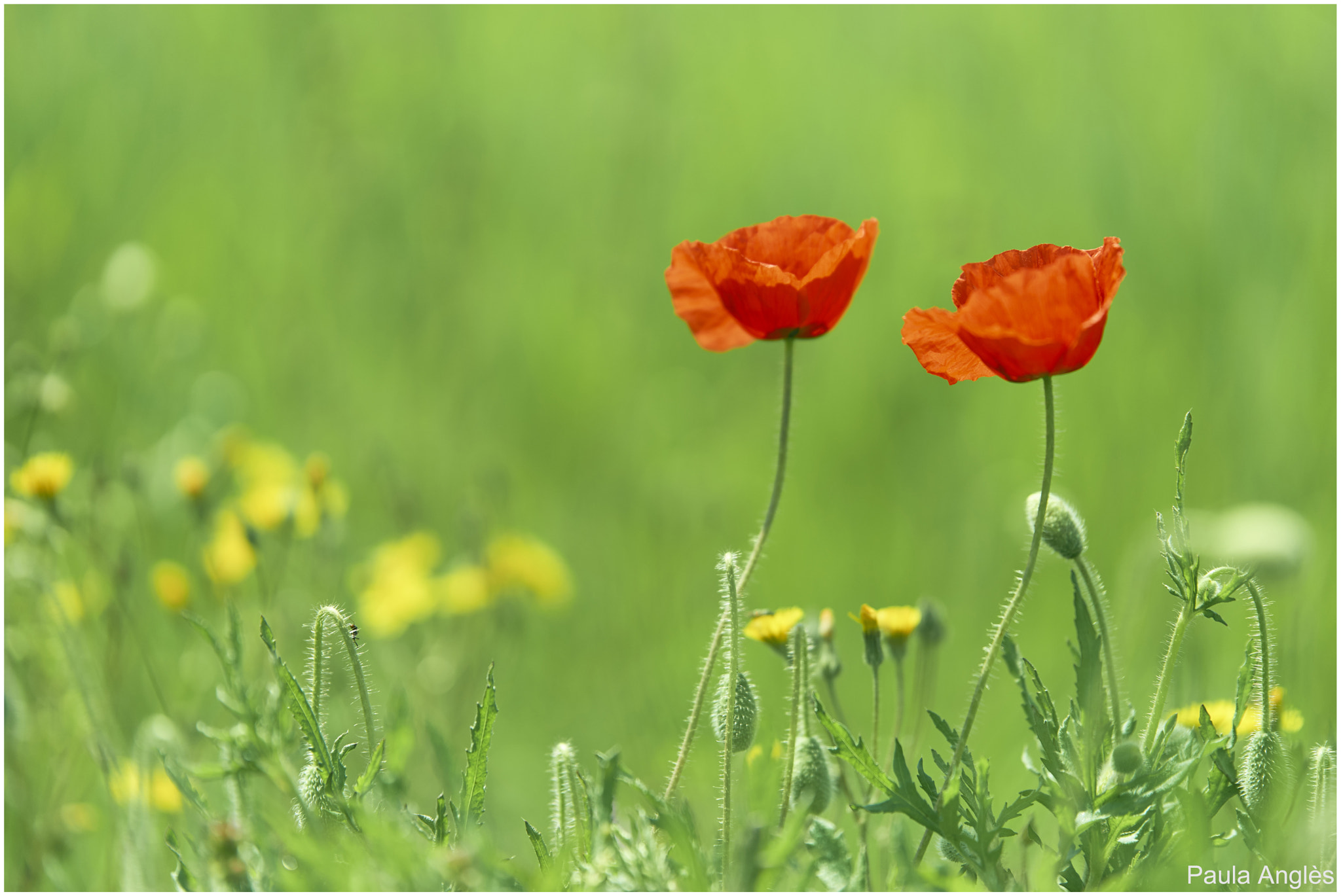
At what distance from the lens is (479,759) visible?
3.35ft

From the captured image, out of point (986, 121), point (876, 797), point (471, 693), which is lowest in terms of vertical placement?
point (471, 693)

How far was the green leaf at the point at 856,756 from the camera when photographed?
99cm

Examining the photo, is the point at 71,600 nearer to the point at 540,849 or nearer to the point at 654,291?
the point at 540,849

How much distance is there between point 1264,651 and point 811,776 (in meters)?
0.42

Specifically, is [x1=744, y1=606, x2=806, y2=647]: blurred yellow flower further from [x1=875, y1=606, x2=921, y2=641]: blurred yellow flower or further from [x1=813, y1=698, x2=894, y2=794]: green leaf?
[x1=813, y1=698, x2=894, y2=794]: green leaf

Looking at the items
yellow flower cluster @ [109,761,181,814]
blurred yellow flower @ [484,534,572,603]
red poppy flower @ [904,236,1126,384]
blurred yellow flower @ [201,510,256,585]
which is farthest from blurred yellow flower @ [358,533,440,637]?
red poppy flower @ [904,236,1126,384]

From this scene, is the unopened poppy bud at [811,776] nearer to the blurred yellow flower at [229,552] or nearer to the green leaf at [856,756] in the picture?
the green leaf at [856,756]

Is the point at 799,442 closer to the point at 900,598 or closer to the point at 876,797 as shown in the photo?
the point at 900,598

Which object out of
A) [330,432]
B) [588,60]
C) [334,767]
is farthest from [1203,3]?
[334,767]

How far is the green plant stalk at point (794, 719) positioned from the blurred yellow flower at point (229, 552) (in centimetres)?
143

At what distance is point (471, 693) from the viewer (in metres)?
2.47

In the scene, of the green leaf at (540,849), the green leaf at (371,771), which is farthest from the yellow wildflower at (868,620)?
the green leaf at (371,771)

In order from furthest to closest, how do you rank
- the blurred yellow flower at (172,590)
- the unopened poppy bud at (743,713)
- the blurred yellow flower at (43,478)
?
the blurred yellow flower at (172,590) < the blurred yellow flower at (43,478) < the unopened poppy bud at (743,713)

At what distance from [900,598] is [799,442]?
29.3 inches
